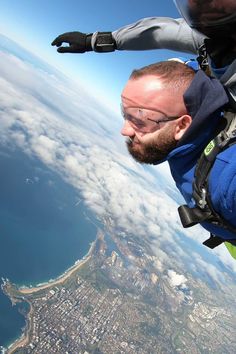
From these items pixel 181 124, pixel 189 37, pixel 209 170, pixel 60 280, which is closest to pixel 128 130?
pixel 181 124

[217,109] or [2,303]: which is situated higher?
[217,109]

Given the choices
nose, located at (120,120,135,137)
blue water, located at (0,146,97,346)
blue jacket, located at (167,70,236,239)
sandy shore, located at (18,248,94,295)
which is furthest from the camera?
blue water, located at (0,146,97,346)

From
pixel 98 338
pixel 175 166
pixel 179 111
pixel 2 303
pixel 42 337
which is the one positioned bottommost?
pixel 98 338

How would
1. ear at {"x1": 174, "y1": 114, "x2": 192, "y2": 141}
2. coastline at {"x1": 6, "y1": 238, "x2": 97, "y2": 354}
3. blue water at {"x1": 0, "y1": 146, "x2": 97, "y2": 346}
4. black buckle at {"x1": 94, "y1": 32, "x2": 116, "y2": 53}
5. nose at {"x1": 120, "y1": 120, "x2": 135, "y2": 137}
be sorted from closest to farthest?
ear at {"x1": 174, "y1": 114, "x2": 192, "y2": 141} → nose at {"x1": 120, "y1": 120, "x2": 135, "y2": 137} → black buckle at {"x1": 94, "y1": 32, "x2": 116, "y2": 53} → coastline at {"x1": 6, "y1": 238, "x2": 97, "y2": 354} → blue water at {"x1": 0, "y1": 146, "x2": 97, "y2": 346}

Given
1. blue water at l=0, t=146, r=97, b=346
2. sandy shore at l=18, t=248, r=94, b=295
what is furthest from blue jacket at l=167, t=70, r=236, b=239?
sandy shore at l=18, t=248, r=94, b=295

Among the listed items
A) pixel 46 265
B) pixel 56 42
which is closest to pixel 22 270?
pixel 46 265

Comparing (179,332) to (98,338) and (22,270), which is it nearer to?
(98,338)

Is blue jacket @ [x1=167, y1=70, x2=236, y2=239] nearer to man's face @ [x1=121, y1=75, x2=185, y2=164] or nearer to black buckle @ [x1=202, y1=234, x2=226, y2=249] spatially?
man's face @ [x1=121, y1=75, x2=185, y2=164]
